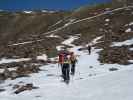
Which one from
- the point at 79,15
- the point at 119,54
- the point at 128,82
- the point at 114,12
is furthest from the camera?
the point at 79,15

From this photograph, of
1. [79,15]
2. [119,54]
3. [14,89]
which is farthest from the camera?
[79,15]

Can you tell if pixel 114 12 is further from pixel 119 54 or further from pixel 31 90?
pixel 31 90

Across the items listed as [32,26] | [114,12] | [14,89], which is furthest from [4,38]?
[14,89]

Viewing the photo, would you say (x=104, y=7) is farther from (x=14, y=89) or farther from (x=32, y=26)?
(x=14, y=89)

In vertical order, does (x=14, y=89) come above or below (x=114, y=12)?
below

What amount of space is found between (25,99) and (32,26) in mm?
129820

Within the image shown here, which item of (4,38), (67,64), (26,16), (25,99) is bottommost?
(25,99)

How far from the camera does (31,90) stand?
28.5 meters

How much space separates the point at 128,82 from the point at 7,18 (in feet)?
539

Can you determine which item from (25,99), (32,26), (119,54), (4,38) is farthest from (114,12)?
(25,99)

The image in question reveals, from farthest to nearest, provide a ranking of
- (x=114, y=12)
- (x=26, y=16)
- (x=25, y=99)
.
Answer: (x=26, y=16) → (x=114, y=12) → (x=25, y=99)

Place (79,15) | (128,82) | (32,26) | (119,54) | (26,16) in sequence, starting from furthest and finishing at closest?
(26,16) < (32,26) < (79,15) < (119,54) < (128,82)

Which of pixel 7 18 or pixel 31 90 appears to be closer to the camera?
pixel 31 90

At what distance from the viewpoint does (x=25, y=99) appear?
25.3 metres
